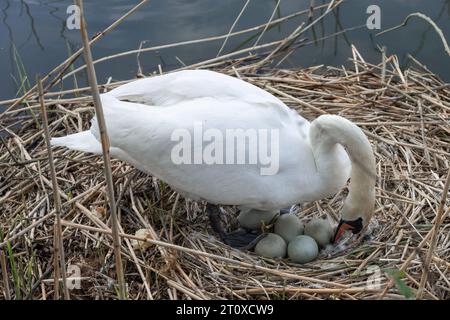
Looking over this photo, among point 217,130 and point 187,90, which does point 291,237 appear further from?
point 187,90

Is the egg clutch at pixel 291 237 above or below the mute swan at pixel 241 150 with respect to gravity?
below

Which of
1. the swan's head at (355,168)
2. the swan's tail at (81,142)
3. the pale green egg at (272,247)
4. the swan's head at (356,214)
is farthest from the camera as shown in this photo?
the swan's tail at (81,142)

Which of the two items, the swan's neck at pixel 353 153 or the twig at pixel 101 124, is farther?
the swan's neck at pixel 353 153

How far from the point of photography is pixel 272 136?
3.67 meters

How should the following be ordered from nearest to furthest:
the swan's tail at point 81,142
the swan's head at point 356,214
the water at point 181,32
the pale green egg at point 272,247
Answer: the swan's head at point 356,214 < the pale green egg at point 272,247 < the swan's tail at point 81,142 < the water at point 181,32

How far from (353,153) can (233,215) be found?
1134 mm

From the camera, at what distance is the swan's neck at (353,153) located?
359 cm

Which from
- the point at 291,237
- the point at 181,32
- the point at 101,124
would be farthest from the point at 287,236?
the point at 181,32

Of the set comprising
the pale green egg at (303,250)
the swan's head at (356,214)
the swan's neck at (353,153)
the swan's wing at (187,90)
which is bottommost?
the pale green egg at (303,250)

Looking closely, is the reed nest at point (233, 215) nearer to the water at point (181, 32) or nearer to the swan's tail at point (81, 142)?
the swan's tail at point (81, 142)

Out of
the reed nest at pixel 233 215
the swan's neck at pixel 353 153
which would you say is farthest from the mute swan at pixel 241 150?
the reed nest at pixel 233 215

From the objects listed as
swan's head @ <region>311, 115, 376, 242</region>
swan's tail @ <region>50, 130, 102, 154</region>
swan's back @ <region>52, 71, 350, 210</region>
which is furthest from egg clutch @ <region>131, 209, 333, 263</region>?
swan's tail @ <region>50, 130, 102, 154</region>

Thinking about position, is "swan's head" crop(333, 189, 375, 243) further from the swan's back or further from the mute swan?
the swan's back
